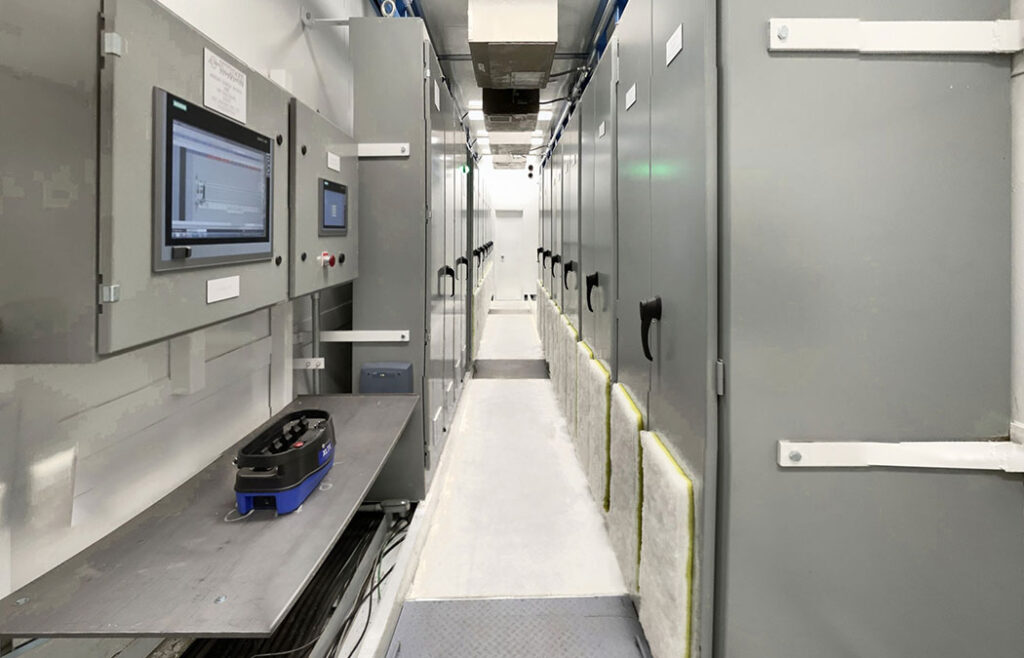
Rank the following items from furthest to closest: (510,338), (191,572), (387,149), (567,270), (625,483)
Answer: (510,338), (567,270), (387,149), (625,483), (191,572)

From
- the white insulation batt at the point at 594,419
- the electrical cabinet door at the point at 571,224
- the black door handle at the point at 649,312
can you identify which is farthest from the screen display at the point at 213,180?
the electrical cabinet door at the point at 571,224

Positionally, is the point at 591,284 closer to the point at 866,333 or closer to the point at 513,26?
the point at 866,333

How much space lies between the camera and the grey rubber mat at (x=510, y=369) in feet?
18.2

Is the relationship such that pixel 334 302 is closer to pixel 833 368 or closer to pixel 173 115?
pixel 173 115

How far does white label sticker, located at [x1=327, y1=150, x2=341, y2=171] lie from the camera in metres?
2.08

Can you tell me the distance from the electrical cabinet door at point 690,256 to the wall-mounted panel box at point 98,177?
1.14 m

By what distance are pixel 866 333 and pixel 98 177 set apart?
61.4 inches

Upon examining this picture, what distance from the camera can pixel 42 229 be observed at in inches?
35.9

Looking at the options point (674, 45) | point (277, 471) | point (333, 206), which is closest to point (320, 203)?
point (333, 206)

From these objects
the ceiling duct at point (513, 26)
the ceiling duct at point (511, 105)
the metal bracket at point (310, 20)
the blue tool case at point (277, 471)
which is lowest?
the blue tool case at point (277, 471)

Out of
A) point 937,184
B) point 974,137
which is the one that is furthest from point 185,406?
point 974,137

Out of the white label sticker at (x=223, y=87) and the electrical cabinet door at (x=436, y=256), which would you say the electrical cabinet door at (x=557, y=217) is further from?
the white label sticker at (x=223, y=87)

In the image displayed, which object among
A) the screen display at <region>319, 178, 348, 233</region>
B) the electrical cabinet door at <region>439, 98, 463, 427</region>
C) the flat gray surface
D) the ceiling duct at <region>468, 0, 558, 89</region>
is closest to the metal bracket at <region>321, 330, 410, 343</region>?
the screen display at <region>319, 178, 348, 233</region>

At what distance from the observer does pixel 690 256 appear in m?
1.40
